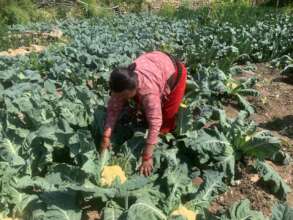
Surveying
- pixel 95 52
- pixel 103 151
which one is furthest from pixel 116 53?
pixel 103 151

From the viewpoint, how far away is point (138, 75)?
4.03 metres

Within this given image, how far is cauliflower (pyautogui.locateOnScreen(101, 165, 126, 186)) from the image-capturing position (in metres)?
4.01

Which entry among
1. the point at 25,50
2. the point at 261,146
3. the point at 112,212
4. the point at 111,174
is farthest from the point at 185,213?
the point at 25,50

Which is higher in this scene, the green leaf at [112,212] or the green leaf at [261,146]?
the green leaf at [261,146]

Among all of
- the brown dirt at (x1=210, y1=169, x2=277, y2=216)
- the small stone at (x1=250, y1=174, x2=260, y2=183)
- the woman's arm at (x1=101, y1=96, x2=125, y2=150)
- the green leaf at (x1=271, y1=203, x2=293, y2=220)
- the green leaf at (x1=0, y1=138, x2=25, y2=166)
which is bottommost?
the brown dirt at (x1=210, y1=169, x2=277, y2=216)

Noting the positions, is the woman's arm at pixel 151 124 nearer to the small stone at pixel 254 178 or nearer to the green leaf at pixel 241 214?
the green leaf at pixel 241 214

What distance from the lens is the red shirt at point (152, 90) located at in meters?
4.02

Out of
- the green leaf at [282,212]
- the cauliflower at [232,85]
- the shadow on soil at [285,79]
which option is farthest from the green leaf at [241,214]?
the shadow on soil at [285,79]

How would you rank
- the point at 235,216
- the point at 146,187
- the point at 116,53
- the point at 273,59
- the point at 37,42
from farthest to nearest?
the point at 37,42
the point at 273,59
the point at 116,53
the point at 146,187
the point at 235,216

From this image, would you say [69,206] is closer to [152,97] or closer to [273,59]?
[152,97]

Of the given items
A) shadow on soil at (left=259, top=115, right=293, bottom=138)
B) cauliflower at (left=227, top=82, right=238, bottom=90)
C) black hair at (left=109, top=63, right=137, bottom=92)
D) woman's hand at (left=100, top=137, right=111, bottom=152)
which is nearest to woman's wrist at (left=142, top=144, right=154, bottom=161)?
woman's hand at (left=100, top=137, right=111, bottom=152)

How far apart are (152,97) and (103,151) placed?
2.13 ft

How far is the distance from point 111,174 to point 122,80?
79cm

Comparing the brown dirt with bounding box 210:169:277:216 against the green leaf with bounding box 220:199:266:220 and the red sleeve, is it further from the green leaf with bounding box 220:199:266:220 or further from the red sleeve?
the red sleeve
